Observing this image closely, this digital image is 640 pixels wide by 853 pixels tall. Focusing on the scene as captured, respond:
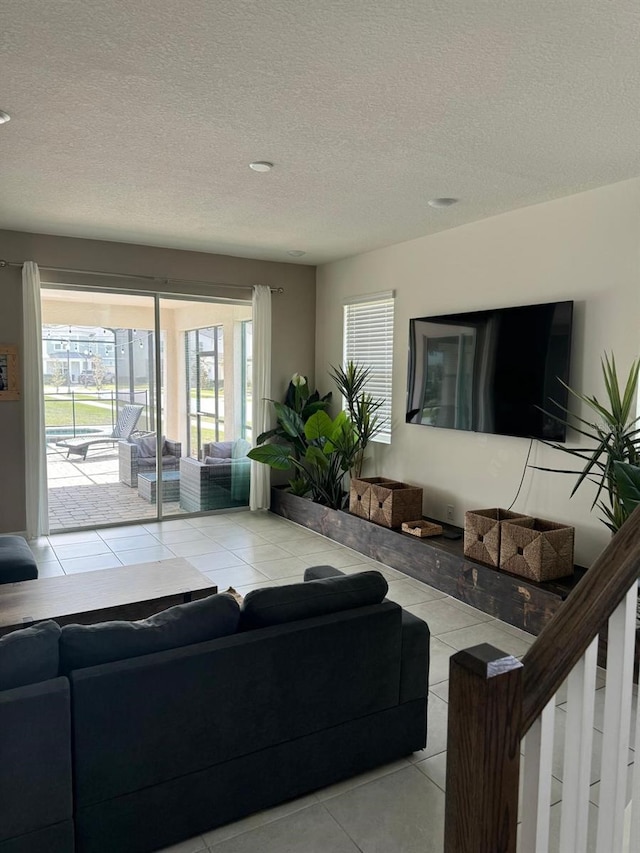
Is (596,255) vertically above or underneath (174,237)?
underneath

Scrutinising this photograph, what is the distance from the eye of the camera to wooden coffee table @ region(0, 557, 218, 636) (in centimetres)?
291

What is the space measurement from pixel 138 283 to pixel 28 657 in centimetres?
479

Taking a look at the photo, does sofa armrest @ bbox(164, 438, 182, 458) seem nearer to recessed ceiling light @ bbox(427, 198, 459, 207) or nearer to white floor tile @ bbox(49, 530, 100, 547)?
white floor tile @ bbox(49, 530, 100, 547)

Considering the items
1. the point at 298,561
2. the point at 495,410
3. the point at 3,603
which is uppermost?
Result: the point at 495,410

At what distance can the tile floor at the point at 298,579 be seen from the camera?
209 cm

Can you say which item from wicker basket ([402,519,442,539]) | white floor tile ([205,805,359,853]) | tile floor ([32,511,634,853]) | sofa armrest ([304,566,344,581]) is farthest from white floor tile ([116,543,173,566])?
white floor tile ([205,805,359,853])

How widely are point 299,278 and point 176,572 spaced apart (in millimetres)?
4248

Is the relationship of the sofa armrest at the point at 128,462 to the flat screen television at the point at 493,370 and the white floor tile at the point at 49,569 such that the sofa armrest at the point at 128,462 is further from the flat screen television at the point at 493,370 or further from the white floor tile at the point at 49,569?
the flat screen television at the point at 493,370

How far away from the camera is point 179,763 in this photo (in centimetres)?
197

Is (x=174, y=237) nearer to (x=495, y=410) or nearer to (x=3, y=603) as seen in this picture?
(x=495, y=410)

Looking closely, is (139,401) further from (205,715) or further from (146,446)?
(205,715)

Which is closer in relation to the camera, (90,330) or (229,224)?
(229,224)

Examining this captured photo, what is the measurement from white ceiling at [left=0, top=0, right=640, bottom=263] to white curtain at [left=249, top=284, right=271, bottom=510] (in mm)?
2028

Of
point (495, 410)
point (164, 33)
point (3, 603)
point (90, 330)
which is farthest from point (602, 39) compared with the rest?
point (90, 330)
